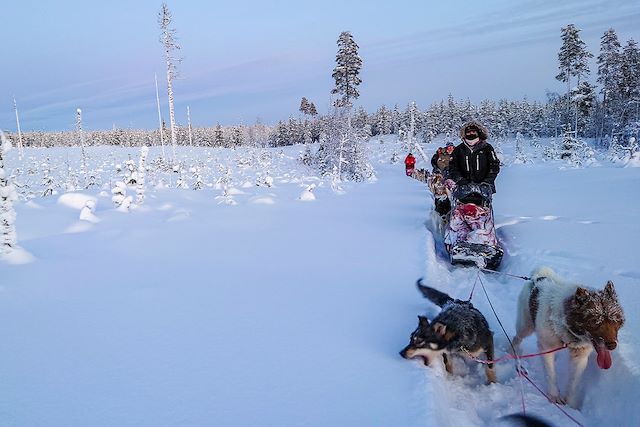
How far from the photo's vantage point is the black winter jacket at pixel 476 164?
686cm

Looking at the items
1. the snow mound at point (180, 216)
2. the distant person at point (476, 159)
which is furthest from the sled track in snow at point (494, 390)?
the snow mound at point (180, 216)

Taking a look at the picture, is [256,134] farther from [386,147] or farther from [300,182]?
[300,182]

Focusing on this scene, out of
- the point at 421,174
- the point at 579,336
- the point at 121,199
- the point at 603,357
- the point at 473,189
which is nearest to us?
the point at 603,357

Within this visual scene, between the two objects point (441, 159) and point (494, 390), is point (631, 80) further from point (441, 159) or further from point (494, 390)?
point (494, 390)

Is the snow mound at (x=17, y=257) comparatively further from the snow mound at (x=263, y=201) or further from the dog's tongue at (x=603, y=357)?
the snow mound at (x=263, y=201)

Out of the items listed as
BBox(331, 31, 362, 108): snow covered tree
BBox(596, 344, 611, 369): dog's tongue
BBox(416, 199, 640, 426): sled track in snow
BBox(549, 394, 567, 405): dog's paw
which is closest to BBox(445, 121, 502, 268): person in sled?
BBox(416, 199, 640, 426): sled track in snow

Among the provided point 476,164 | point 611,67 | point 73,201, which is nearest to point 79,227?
point 73,201

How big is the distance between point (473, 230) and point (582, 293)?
371 centimetres

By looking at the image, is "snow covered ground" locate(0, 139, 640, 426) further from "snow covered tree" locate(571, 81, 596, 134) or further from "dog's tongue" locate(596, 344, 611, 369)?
"snow covered tree" locate(571, 81, 596, 134)

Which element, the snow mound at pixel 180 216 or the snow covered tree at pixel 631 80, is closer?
the snow mound at pixel 180 216

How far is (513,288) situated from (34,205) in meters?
12.4

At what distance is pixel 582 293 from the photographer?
9.39ft

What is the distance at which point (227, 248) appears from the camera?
7.32 meters

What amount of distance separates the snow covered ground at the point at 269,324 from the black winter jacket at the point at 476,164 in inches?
54.3
